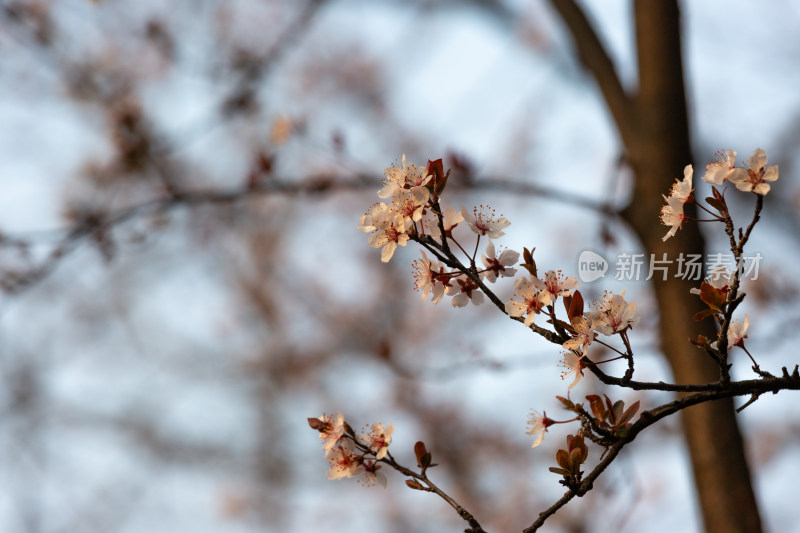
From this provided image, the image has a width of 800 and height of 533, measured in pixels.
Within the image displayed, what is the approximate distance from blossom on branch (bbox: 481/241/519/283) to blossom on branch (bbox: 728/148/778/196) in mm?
310

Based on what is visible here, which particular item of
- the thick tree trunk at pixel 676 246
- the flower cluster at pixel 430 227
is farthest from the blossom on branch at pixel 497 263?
the thick tree trunk at pixel 676 246

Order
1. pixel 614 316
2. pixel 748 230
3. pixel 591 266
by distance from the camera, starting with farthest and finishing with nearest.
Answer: pixel 591 266
pixel 614 316
pixel 748 230

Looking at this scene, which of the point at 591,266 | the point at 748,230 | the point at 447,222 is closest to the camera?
the point at 748,230

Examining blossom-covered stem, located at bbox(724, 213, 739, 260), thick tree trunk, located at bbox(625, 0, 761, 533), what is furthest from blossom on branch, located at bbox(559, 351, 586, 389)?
thick tree trunk, located at bbox(625, 0, 761, 533)

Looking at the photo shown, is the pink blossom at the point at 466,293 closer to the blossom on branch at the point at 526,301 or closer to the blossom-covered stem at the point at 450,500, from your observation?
the blossom on branch at the point at 526,301

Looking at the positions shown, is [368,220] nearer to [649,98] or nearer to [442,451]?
[649,98]

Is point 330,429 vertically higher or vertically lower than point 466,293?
lower

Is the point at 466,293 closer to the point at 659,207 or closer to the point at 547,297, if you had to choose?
the point at 547,297

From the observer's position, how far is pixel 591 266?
204 cm

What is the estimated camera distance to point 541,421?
98cm

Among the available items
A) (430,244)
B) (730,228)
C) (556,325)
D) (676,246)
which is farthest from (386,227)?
(676,246)

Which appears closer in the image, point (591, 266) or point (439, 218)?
point (439, 218)

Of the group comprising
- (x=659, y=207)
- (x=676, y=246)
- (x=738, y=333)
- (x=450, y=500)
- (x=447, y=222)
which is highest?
(x=659, y=207)

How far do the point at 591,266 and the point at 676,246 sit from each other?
0.27 m
